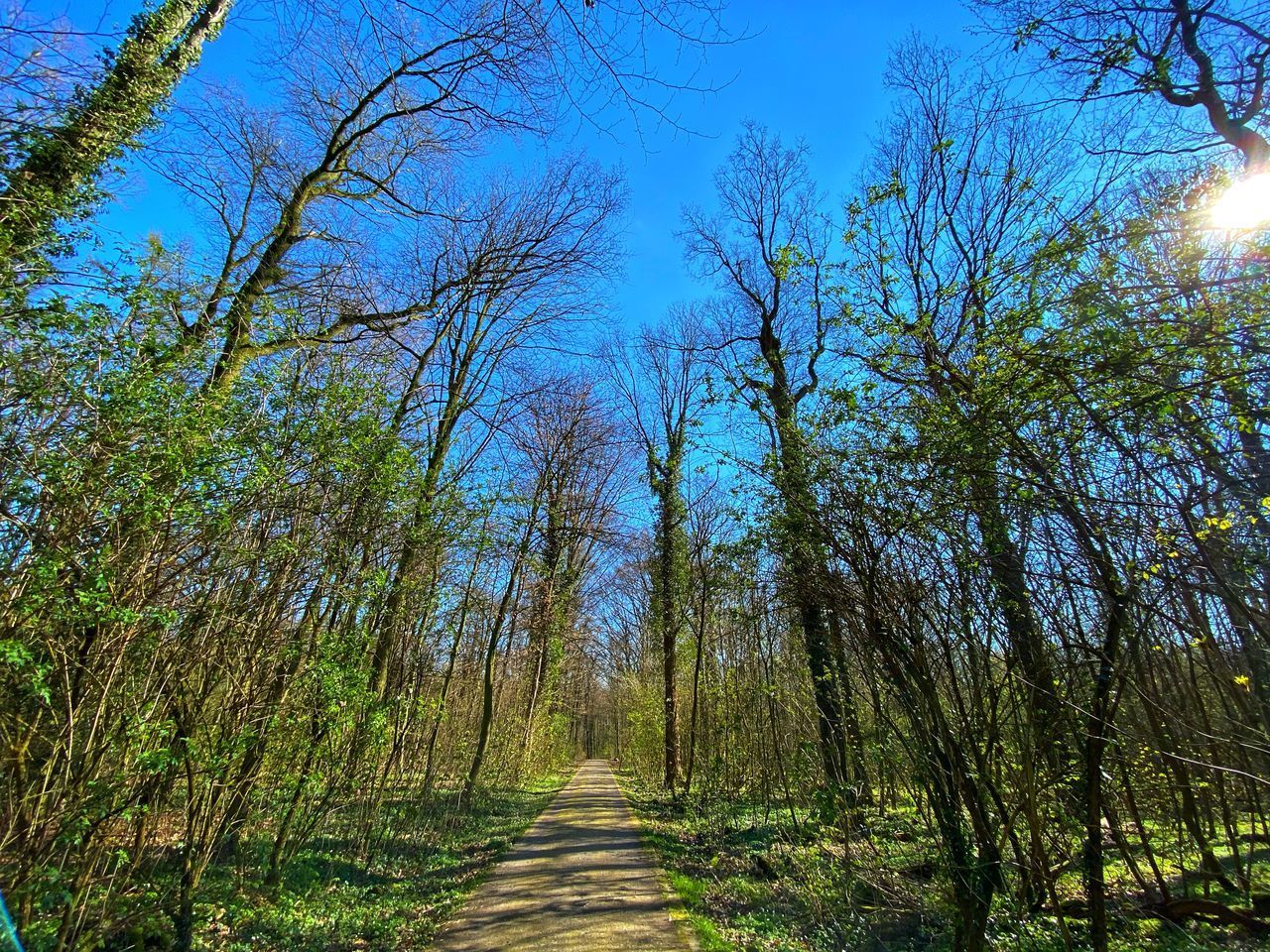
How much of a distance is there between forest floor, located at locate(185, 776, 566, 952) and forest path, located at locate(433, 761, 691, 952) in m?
0.35

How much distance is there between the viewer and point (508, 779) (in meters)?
14.8

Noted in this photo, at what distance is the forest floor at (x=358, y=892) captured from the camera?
4102 millimetres

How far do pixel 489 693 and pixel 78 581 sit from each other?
9630mm

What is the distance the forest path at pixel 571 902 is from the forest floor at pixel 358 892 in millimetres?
346

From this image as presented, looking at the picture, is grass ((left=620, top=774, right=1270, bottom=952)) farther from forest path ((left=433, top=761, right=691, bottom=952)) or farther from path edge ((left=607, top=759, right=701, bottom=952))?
forest path ((left=433, top=761, right=691, bottom=952))

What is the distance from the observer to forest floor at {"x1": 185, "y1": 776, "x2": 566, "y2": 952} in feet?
13.5

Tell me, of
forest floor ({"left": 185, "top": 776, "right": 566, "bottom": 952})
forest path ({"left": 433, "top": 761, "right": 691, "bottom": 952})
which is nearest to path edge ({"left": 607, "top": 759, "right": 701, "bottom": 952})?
forest path ({"left": 433, "top": 761, "right": 691, "bottom": 952})

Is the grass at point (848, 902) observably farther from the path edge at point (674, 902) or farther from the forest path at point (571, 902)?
the forest path at point (571, 902)

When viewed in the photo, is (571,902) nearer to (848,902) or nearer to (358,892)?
(358,892)

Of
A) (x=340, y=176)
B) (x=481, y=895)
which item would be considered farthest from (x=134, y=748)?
(x=340, y=176)

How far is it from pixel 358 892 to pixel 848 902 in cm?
469

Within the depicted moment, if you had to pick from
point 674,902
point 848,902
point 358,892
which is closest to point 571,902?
point 674,902

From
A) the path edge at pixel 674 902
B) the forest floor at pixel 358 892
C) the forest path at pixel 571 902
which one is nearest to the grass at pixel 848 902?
the path edge at pixel 674 902

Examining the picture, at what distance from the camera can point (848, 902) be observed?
15.1 feet
